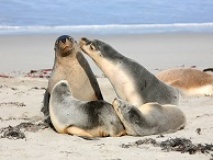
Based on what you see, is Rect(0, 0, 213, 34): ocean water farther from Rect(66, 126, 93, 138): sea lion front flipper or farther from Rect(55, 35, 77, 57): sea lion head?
Rect(66, 126, 93, 138): sea lion front flipper

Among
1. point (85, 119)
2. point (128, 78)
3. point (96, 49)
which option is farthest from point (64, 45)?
point (85, 119)

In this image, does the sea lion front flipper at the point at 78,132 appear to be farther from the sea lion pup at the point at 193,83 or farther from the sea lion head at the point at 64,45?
the sea lion pup at the point at 193,83

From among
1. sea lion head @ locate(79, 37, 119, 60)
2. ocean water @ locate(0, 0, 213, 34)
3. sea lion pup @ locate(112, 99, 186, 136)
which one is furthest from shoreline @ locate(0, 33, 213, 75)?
sea lion pup @ locate(112, 99, 186, 136)

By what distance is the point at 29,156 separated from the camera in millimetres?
4410

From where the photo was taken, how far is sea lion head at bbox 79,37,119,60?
18.8 ft

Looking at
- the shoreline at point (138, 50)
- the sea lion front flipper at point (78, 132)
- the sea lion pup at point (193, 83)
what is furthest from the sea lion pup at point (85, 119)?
the shoreline at point (138, 50)

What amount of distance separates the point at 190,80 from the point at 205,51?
576 centimetres

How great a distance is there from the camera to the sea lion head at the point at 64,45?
5.50 metres

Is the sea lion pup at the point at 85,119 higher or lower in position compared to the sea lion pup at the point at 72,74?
lower

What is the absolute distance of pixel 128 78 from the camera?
18.6ft

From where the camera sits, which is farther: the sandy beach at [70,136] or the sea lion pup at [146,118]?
the sea lion pup at [146,118]

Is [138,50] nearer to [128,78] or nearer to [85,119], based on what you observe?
[128,78]

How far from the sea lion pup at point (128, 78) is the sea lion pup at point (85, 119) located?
575mm

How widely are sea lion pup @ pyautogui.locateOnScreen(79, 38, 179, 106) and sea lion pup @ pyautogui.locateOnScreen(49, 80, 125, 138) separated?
1.89ft
